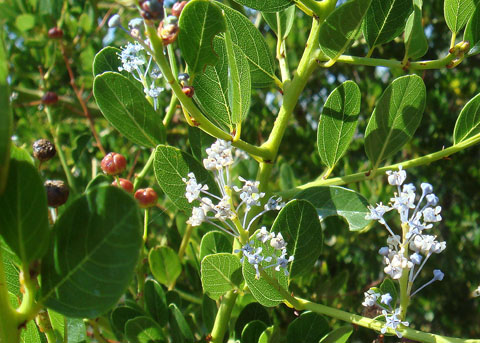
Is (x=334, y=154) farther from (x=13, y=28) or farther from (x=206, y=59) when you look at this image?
(x=13, y=28)

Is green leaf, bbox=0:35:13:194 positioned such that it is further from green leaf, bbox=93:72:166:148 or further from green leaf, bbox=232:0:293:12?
green leaf, bbox=232:0:293:12

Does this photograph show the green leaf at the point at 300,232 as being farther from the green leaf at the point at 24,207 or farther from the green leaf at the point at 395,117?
the green leaf at the point at 24,207

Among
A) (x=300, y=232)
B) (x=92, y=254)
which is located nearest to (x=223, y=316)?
(x=300, y=232)

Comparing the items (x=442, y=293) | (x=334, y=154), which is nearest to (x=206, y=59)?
(x=334, y=154)

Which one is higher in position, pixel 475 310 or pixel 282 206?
pixel 282 206

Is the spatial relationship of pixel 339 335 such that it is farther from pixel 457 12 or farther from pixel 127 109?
pixel 457 12
